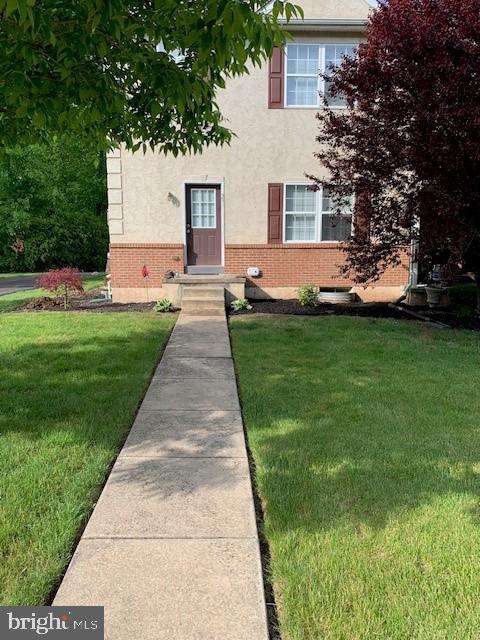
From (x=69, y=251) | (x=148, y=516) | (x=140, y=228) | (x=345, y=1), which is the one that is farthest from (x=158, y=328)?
(x=69, y=251)

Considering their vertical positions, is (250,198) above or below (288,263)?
above

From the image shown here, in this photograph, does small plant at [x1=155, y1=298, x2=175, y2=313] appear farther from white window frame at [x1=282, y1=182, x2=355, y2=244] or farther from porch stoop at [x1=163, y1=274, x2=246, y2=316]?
white window frame at [x1=282, y1=182, x2=355, y2=244]

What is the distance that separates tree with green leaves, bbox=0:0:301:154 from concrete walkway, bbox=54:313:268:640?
8.02 ft

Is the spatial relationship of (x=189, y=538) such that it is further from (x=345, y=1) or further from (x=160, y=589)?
(x=345, y=1)

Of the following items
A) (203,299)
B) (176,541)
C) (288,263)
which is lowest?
(176,541)

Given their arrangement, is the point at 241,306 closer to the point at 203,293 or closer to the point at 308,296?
the point at 203,293

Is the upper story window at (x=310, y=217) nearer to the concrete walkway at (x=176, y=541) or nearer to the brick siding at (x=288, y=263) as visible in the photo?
the brick siding at (x=288, y=263)

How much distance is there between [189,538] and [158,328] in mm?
6175

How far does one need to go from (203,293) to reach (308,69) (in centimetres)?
586

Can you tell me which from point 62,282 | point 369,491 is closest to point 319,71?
point 62,282

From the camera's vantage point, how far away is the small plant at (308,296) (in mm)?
11250

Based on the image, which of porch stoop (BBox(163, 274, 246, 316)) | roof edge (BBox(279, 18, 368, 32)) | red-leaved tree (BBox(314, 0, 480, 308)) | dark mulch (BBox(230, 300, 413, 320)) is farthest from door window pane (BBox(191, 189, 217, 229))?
roof edge (BBox(279, 18, 368, 32))

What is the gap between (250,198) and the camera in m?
11.7

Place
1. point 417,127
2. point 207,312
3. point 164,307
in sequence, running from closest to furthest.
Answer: point 417,127 → point 207,312 → point 164,307
